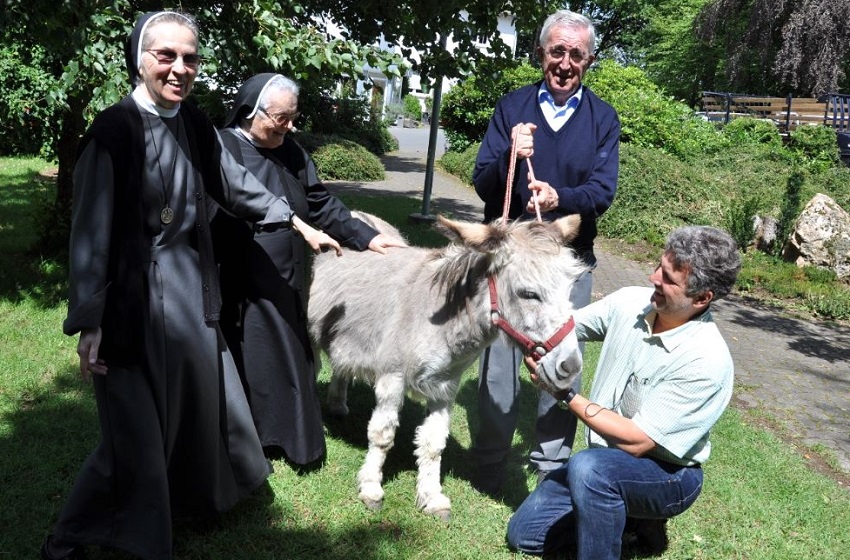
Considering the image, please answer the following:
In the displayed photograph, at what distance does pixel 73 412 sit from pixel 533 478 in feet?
10.3

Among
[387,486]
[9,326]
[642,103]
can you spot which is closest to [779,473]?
[387,486]

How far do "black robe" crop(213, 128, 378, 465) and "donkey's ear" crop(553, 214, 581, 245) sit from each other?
48.2 inches

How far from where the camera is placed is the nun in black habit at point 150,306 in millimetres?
2783

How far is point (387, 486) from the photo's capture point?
14.4 ft

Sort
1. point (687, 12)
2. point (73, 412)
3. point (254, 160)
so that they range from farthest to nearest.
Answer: point (687, 12), point (73, 412), point (254, 160)

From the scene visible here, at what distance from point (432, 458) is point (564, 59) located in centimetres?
234

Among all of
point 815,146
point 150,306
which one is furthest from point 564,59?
point 815,146

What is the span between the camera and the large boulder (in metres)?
10.8

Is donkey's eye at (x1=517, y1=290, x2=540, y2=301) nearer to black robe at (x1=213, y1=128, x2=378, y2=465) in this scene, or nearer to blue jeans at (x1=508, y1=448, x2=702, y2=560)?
blue jeans at (x1=508, y1=448, x2=702, y2=560)

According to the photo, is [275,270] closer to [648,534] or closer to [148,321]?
[148,321]

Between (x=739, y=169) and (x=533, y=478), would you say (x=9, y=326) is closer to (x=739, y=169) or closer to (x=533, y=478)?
(x=533, y=478)

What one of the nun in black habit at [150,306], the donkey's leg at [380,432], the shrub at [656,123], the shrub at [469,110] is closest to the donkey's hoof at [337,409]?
the donkey's leg at [380,432]

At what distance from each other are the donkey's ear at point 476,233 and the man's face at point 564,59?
107cm

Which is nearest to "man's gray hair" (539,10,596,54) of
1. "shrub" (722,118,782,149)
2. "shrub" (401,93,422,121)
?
"shrub" (722,118,782,149)
